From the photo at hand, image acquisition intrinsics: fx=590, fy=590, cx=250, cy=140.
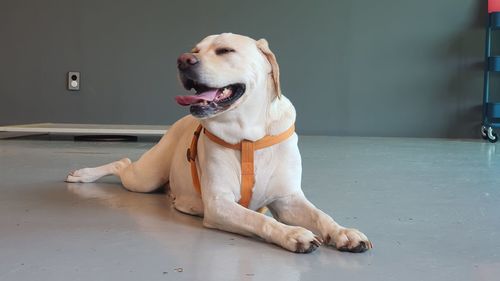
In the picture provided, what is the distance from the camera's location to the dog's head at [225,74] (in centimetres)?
158

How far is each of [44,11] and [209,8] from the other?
5.49 ft

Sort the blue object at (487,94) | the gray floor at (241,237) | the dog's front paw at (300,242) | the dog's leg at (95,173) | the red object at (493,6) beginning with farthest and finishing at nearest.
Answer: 1. the red object at (493,6)
2. the blue object at (487,94)
3. the dog's leg at (95,173)
4. the dog's front paw at (300,242)
5. the gray floor at (241,237)

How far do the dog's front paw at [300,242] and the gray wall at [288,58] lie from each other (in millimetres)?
4442

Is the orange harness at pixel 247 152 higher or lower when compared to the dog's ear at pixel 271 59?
lower

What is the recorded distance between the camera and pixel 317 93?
5.80 m

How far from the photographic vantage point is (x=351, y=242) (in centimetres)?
142

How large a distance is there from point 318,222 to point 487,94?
4511mm

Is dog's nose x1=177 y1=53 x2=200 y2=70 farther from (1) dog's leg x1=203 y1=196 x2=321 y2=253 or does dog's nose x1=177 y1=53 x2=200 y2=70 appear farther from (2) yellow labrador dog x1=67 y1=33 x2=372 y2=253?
(1) dog's leg x1=203 y1=196 x2=321 y2=253

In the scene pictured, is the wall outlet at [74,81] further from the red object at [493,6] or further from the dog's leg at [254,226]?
the dog's leg at [254,226]

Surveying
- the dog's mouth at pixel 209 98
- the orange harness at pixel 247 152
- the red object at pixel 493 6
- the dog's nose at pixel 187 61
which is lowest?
the orange harness at pixel 247 152

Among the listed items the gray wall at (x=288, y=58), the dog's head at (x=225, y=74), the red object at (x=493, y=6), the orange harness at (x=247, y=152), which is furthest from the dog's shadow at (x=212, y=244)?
the red object at (x=493, y=6)

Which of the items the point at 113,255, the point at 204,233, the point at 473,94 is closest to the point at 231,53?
the point at 204,233

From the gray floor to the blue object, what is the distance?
90.0 inches

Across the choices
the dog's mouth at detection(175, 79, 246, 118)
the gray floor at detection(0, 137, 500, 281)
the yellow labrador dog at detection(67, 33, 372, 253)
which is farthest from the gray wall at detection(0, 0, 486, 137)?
the dog's mouth at detection(175, 79, 246, 118)
